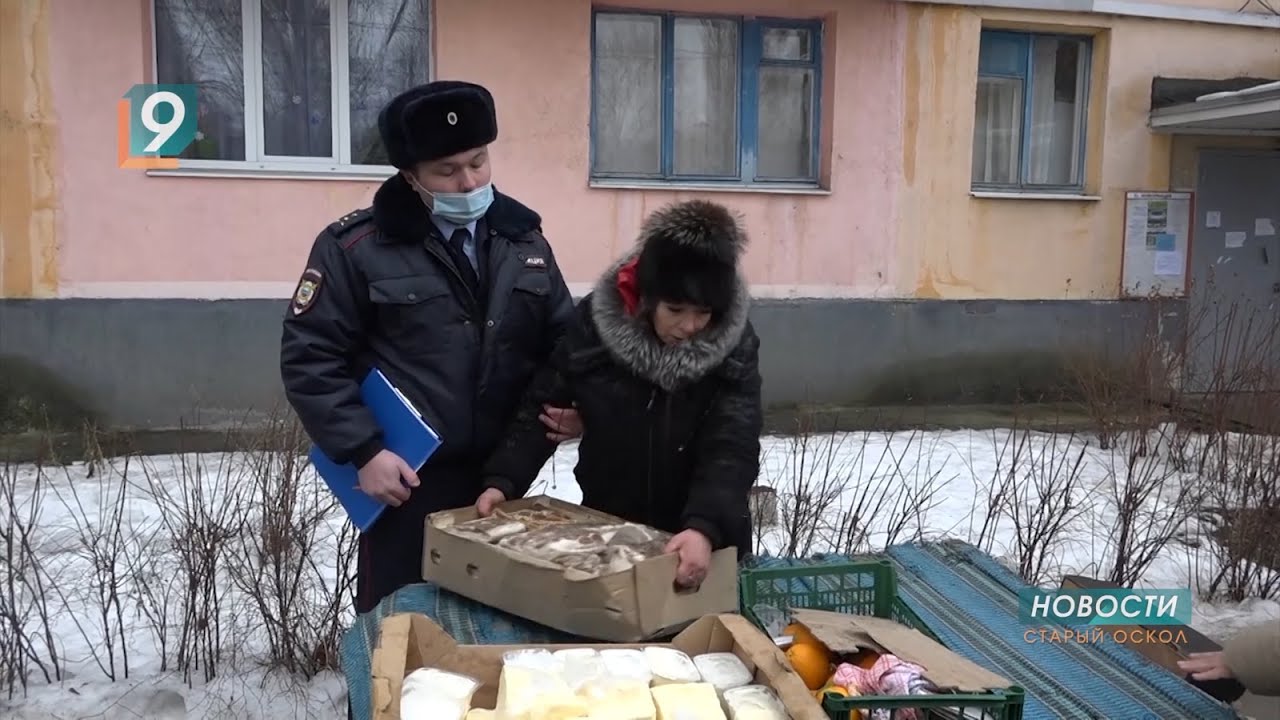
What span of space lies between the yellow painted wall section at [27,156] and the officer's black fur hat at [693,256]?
636 centimetres

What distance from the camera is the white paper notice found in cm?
910

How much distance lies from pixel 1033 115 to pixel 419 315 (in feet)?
27.1

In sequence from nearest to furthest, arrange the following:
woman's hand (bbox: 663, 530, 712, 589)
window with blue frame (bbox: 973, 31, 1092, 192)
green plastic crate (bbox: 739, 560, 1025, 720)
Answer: woman's hand (bbox: 663, 530, 712, 589), green plastic crate (bbox: 739, 560, 1025, 720), window with blue frame (bbox: 973, 31, 1092, 192)

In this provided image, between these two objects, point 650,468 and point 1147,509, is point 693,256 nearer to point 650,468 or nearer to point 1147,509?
point 650,468

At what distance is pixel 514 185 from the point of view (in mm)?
7719

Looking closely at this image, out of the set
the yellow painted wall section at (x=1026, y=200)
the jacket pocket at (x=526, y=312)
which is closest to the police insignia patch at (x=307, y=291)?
the jacket pocket at (x=526, y=312)

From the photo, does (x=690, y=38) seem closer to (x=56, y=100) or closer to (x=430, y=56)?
(x=430, y=56)

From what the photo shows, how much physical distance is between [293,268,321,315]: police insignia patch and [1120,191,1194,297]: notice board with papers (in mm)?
8617

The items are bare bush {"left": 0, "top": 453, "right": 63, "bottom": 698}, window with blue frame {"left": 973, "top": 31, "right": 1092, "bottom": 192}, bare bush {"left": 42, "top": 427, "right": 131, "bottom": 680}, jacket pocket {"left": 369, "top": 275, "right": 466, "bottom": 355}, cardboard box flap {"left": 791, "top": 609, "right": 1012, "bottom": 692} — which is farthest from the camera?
window with blue frame {"left": 973, "top": 31, "right": 1092, "bottom": 192}

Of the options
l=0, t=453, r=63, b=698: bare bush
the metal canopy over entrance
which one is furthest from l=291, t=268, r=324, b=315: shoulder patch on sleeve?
the metal canopy over entrance

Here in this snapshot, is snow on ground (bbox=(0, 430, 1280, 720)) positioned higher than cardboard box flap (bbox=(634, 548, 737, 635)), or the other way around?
cardboard box flap (bbox=(634, 548, 737, 635))

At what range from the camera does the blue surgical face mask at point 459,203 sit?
2227 millimetres

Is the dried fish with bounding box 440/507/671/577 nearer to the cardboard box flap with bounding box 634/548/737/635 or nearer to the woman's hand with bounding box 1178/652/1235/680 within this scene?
the cardboard box flap with bounding box 634/548/737/635

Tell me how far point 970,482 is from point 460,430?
4.44 m
